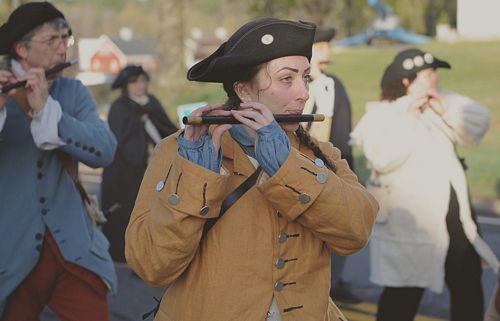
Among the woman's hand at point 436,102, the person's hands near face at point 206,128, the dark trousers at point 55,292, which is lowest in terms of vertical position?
the dark trousers at point 55,292

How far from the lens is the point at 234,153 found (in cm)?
283

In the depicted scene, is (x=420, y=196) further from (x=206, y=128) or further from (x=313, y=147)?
(x=206, y=128)

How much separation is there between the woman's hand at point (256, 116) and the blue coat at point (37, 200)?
5.54ft

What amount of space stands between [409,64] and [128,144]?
3402 millimetres

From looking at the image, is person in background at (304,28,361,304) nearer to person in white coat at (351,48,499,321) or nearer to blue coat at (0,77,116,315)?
person in white coat at (351,48,499,321)

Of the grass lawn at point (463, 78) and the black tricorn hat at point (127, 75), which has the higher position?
the black tricorn hat at point (127, 75)

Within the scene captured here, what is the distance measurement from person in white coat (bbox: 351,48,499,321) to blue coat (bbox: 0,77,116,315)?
1906 mm

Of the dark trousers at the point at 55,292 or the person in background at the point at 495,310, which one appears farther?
the dark trousers at the point at 55,292

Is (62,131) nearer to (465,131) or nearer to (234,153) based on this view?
(234,153)

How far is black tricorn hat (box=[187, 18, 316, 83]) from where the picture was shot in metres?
2.76

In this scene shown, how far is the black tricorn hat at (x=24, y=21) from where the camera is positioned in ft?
13.8

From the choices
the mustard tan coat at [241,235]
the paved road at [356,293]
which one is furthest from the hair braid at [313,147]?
the paved road at [356,293]

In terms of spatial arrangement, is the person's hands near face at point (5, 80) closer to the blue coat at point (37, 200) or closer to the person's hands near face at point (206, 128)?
the blue coat at point (37, 200)

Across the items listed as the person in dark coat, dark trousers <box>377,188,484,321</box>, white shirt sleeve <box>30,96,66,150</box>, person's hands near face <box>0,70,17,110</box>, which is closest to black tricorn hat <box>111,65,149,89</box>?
the person in dark coat
